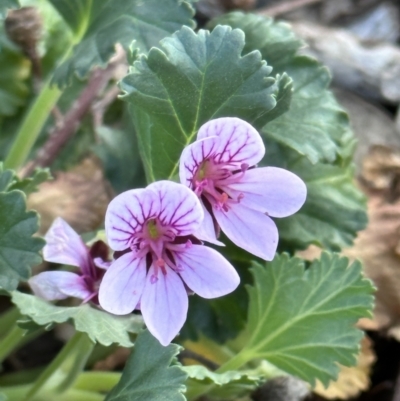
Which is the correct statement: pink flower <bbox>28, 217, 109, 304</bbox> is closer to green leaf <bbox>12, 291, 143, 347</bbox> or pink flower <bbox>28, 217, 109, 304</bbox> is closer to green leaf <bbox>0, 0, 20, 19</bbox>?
green leaf <bbox>12, 291, 143, 347</bbox>

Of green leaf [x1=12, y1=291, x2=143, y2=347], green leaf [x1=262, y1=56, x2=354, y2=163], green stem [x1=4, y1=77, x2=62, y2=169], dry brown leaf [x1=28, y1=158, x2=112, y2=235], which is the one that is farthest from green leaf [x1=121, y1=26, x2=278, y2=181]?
dry brown leaf [x1=28, y1=158, x2=112, y2=235]

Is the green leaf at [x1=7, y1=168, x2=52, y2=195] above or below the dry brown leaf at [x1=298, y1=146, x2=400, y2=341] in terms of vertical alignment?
above

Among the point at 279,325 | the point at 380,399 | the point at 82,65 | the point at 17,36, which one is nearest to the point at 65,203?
the point at 17,36

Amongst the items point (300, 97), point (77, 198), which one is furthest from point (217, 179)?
point (77, 198)

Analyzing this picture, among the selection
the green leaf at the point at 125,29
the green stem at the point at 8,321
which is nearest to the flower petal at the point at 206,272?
the green leaf at the point at 125,29

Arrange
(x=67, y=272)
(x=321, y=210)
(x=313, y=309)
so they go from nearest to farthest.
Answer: (x=67, y=272) < (x=313, y=309) < (x=321, y=210)

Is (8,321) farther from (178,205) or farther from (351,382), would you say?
(351,382)
